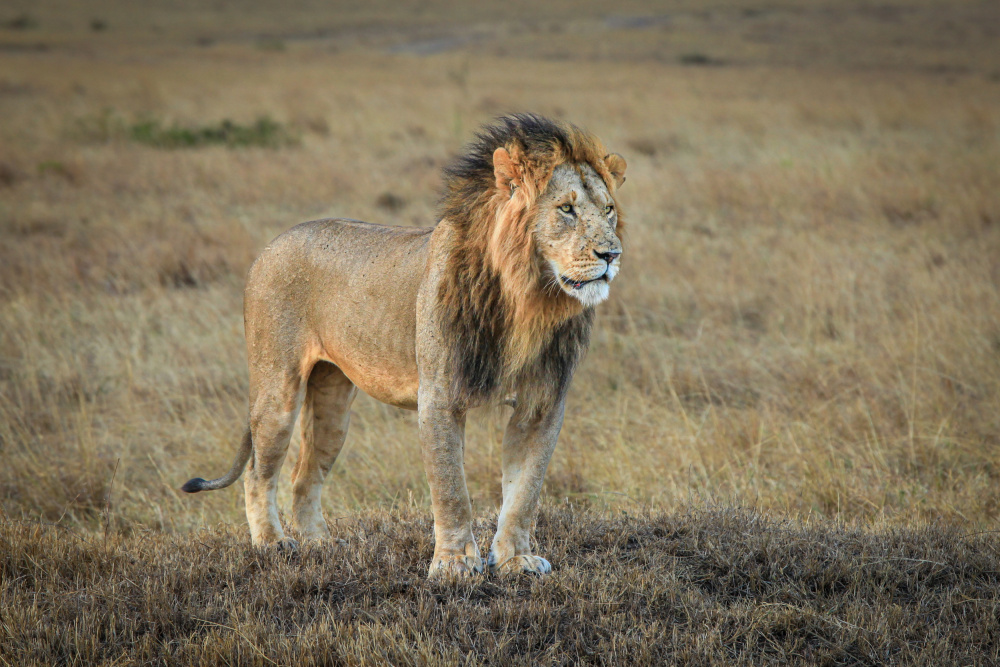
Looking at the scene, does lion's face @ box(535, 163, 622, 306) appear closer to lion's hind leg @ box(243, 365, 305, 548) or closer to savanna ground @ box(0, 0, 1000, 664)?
savanna ground @ box(0, 0, 1000, 664)

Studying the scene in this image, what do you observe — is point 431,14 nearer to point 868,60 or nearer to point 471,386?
point 868,60

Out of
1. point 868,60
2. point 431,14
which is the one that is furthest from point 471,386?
point 431,14

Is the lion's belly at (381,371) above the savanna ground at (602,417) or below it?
above

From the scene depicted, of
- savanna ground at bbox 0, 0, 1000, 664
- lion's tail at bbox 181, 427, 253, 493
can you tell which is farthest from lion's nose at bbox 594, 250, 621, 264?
lion's tail at bbox 181, 427, 253, 493

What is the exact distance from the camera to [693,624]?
11.2 ft

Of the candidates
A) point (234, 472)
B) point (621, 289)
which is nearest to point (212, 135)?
point (621, 289)

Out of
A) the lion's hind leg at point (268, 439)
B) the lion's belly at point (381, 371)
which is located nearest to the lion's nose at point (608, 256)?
the lion's belly at point (381, 371)

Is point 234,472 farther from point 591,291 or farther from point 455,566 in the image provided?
point 591,291

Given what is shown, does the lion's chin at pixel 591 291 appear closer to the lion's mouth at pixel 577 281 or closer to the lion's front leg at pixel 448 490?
the lion's mouth at pixel 577 281

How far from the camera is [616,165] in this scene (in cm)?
369

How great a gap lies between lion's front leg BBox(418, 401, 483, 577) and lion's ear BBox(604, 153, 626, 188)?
116 cm

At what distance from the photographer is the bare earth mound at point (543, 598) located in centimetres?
320

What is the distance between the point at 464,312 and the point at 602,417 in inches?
104

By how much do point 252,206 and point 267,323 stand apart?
8395 millimetres
